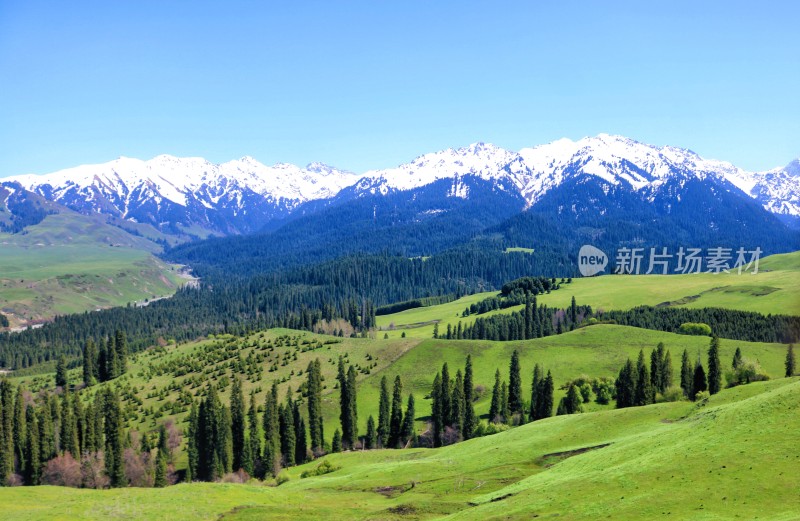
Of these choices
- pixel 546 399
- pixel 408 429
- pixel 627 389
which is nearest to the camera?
pixel 627 389

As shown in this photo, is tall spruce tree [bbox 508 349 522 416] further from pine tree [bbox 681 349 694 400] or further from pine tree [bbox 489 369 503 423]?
pine tree [bbox 681 349 694 400]

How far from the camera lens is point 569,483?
6141cm

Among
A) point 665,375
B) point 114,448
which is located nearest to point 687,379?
point 665,375

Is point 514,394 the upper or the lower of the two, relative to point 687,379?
lower

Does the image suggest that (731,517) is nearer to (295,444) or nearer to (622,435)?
(622,435)

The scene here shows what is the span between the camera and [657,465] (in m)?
58.3

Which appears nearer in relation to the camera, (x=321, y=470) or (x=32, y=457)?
(x=321, y=470)

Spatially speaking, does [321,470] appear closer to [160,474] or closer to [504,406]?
[160,474]

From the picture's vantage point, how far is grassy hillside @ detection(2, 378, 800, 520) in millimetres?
50594

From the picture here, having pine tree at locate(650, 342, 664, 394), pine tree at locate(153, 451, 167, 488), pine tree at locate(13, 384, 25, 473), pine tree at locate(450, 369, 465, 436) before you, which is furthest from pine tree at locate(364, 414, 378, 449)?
pine tree at locate(13, 384, 25, 473)

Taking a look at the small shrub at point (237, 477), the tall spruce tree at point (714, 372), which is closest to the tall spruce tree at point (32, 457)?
the small shrub at point (237, 477)

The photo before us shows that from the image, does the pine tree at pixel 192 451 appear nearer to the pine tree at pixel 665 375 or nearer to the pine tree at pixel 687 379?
the pine tree at pixel 665 375

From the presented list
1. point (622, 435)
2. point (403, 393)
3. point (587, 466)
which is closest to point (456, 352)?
point (403, 393)

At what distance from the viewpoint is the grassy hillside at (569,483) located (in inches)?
1992
